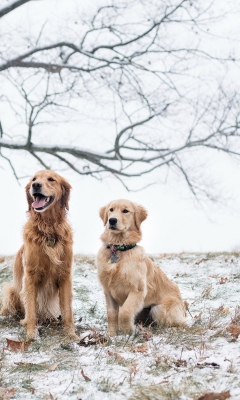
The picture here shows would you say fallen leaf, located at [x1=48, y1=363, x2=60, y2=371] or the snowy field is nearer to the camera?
the snowy field

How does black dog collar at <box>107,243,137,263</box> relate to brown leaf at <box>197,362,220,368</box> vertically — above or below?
above

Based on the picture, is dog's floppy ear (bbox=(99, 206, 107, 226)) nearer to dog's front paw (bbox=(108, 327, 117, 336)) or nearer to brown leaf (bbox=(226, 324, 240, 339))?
dog's front paw (bbox=(108, 327, 117, 336))

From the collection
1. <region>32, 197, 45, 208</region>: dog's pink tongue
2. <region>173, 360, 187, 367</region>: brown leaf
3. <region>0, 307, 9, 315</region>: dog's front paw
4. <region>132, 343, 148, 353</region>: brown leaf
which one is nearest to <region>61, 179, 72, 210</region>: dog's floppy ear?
<region>32, 197, 45, 208</region>: dog's pink tongue

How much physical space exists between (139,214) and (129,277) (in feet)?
2.29

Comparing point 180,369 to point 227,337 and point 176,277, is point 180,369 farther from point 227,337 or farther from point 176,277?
point 176,277

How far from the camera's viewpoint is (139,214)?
15.7 feet

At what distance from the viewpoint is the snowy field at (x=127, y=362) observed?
271 centimetres

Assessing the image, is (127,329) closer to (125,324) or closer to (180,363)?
(125,324)

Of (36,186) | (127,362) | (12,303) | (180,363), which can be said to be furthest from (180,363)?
(12,303)

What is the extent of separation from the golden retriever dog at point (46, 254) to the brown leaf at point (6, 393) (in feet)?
5.00

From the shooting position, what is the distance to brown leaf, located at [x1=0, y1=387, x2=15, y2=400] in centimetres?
261

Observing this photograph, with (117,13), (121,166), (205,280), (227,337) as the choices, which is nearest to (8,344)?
(227,337)

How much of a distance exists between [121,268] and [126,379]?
63.2 inches

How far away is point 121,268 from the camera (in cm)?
441
